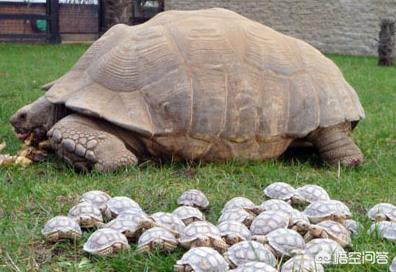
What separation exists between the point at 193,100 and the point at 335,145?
102cm

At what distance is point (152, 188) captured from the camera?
3.36 meters

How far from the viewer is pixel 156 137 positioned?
3.82m

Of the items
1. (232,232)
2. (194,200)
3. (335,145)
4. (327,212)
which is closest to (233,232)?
(232,232)

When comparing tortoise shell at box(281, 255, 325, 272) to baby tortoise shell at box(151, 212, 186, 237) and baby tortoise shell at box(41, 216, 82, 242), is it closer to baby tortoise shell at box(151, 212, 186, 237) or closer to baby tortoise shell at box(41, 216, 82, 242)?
baby tortoise shell at box(151, 212, 186, 237)

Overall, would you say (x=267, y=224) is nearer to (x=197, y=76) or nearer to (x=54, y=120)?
(x=197, y=76)

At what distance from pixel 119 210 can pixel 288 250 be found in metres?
0.79

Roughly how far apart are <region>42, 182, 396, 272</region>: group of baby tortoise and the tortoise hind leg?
4.46 feet

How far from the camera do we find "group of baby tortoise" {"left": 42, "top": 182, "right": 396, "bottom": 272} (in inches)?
85.2

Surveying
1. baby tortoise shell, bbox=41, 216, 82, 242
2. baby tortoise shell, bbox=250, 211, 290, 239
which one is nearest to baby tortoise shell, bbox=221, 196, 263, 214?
baby tortoise shell, bbox=250, 211, 290, 239

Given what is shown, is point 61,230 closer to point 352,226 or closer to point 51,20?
point 352,226

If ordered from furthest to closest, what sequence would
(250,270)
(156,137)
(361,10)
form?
(361,10) < (156,137) < (250,270)

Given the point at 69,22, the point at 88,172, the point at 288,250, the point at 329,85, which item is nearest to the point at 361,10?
the point at 69,22

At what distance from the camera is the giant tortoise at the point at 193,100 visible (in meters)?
3.78

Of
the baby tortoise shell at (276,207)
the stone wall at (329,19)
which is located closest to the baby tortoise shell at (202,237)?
the baby tortoise shell at (276,207)
